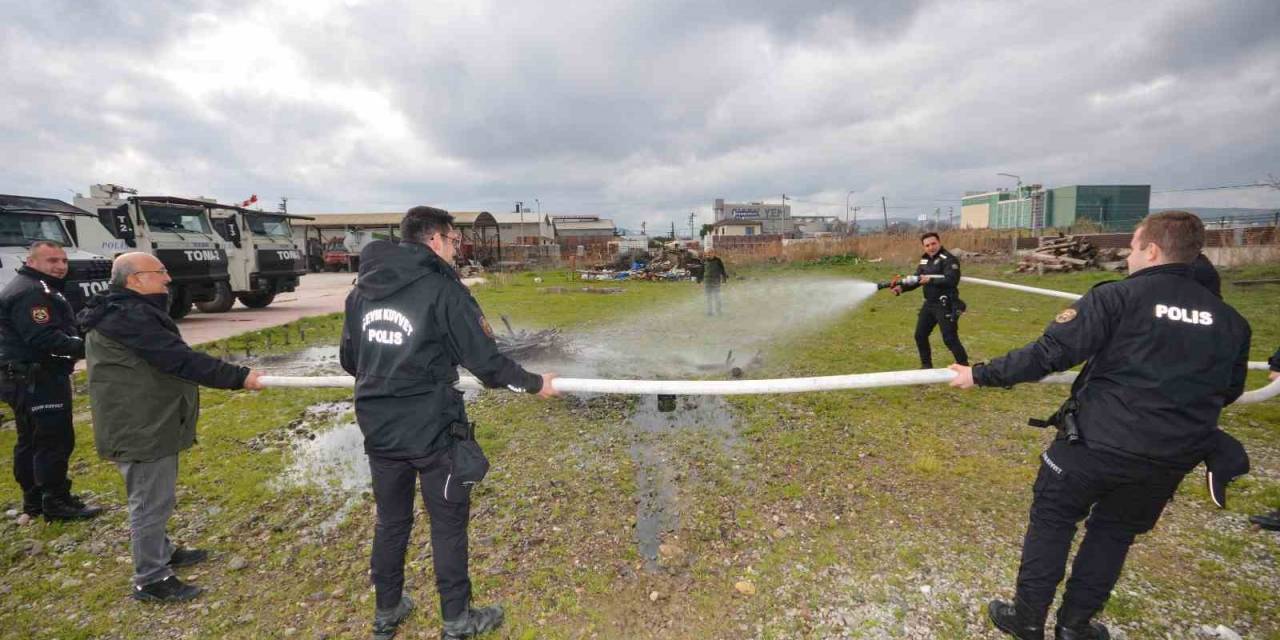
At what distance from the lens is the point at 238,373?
10.4ft

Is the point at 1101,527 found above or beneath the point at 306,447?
above

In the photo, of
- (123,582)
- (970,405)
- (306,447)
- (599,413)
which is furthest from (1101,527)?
(306,447)

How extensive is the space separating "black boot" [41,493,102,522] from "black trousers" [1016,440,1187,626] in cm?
599

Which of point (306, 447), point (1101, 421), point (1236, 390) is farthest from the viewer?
point (306, 447)

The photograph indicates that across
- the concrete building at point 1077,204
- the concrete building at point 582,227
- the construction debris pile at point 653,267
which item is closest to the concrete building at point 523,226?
the concrete building at point 582,227

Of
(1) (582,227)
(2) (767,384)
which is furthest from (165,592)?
(1) (582,227)

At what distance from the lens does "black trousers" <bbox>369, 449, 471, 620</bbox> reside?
2.54 meters

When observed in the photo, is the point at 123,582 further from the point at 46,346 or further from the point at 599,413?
the point at 599,413

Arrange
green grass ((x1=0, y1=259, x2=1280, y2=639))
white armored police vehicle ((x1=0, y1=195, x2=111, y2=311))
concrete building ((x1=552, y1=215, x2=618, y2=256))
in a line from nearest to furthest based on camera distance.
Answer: green grass ((x1=0, y1=259, x2=1280, y2=639)) → white armored police vehicle ((x1=0, y1=195, x2=111, y2=311)) → concrete building ((x1=552, y1=215, x2=618, y2=256))

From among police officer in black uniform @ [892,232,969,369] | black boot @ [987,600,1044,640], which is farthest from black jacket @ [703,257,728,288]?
black boot @ [987,600,1044,640]

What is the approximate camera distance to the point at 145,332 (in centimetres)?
287

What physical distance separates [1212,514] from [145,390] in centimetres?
677

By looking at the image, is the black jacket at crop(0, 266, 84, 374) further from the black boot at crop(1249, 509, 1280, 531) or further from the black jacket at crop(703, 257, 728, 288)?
the black jacket at crop(703, 257, 728, 288)

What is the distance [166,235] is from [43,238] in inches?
140
